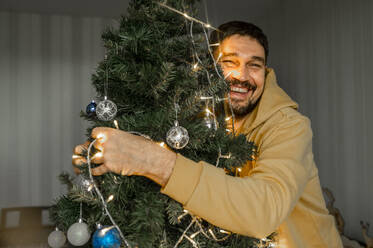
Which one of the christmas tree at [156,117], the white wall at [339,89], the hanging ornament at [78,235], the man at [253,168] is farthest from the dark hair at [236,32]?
the white wall at [339,89]

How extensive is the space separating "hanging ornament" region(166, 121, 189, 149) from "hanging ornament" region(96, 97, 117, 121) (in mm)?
144

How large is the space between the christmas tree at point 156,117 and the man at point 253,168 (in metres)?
0.05

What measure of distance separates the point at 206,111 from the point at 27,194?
477 centimetres

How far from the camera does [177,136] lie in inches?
26.9

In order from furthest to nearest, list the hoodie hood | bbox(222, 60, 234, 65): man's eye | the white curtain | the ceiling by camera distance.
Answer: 1. the white curtain
2. the ceiling
3. bbox(222, 60, 234, 65): man's eye
4. the hoodie hood

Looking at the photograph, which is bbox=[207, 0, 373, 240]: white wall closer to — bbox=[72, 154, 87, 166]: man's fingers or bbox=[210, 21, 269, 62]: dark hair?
bbox=[210, 21, 269, 62]: dark hair

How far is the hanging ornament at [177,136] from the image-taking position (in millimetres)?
683

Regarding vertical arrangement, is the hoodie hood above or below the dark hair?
below

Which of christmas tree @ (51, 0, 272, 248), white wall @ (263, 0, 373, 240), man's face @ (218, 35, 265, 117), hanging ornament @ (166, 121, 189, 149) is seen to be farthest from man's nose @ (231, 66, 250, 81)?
white wall @ (263, 0, 373, 240)

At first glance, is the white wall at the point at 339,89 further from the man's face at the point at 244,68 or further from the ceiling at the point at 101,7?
the man's face at the point at 244,68

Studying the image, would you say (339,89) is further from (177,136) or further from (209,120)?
(177,136)

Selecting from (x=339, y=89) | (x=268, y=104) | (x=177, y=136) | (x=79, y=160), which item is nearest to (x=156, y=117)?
(x=177, y=136)

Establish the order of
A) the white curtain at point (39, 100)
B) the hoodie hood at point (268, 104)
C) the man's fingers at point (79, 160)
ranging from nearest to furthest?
the man's fingers at point (79, 160)
the hoodie hood at point (268, 104)
the white curtain at point (39, 100)

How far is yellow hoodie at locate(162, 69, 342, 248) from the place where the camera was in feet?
2.28
